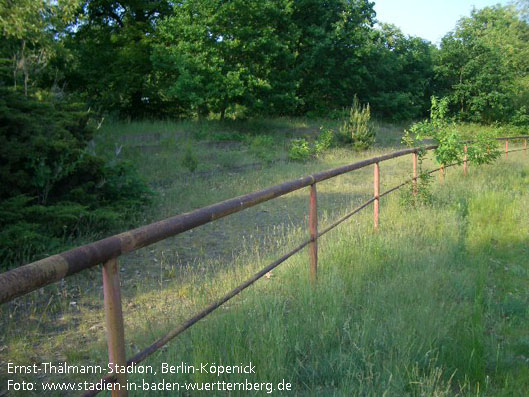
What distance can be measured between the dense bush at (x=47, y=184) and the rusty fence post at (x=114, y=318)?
453 cm

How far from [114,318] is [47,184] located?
5.73 m

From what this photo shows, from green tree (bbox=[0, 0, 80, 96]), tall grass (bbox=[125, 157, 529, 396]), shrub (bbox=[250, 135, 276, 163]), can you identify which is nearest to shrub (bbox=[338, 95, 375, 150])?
shrub (bbox=[250, 135, 276, 163])

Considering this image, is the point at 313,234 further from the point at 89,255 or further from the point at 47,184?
the point at 47,184

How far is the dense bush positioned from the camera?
6.03 metres

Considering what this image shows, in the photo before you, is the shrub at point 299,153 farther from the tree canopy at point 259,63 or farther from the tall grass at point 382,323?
the tall grass at point 382,323

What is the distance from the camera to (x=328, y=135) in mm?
21188

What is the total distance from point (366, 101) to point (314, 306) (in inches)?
1229

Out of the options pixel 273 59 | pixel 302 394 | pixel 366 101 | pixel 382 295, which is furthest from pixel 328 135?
pixel 302 394

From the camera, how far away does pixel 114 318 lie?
1.80 metres

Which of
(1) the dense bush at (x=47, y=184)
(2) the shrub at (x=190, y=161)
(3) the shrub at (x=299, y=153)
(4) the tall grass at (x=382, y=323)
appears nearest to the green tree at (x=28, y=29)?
(1) the dense bush at (x=47, y=184)

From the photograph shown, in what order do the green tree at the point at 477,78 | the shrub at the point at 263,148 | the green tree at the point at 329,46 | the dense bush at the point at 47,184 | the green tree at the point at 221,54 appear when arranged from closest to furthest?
1. the dense bush at the point at 47,184
2. the shrub at the point at 263,148
3. the green tree at the point at 221,54
4. the green tree at the point at 329,46
5. the green tree at the point at 477,78

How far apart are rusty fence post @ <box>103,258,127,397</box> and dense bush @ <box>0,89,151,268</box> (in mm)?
4531

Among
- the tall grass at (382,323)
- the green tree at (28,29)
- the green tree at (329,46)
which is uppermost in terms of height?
the green tree at (329,46)

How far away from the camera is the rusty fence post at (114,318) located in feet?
5.82
